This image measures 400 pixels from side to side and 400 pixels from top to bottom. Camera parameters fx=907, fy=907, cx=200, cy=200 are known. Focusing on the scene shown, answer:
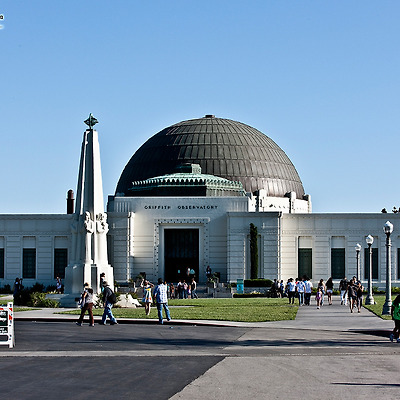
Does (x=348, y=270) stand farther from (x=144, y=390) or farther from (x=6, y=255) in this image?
(x=144, y=390)

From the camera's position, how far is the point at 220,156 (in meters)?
78.9

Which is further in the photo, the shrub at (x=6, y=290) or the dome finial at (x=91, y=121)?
the shrub at (x=6, y=290)

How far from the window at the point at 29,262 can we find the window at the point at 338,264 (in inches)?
865

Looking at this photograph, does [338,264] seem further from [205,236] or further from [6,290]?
[6,290]

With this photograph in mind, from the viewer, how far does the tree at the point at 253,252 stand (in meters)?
64.9

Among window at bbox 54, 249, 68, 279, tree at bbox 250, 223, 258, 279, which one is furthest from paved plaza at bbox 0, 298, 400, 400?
window at bbox 54, 249, 68, 279

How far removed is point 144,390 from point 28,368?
3738 mm

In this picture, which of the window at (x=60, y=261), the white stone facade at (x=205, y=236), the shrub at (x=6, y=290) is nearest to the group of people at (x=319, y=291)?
the white stone facade at (x=205, y=236)

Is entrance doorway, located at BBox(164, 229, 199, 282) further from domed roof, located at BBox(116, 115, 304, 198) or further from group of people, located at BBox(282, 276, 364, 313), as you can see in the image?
group of people, located at BBox(282, 276, 364, 313)

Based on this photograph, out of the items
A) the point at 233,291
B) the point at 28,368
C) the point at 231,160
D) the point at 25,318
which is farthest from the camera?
the point at 231,160

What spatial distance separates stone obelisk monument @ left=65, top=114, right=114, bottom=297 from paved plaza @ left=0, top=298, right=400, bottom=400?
14.2m

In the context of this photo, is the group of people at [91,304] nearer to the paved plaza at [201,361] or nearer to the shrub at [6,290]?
the paved plaza at [201,361]

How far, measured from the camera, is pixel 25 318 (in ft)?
108

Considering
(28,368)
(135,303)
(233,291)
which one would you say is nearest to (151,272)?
(233,291)
